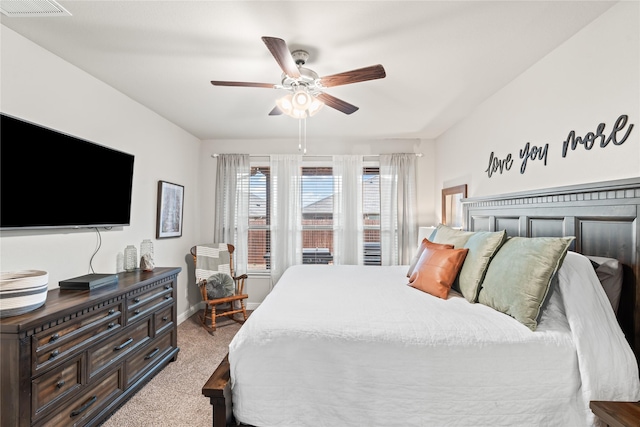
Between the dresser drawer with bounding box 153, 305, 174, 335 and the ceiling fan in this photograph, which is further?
the dresser drawer with bounding box 153, 305, 174, 335

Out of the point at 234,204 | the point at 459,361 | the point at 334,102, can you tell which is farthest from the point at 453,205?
the point at 234,204

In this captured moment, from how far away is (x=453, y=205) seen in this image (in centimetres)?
369

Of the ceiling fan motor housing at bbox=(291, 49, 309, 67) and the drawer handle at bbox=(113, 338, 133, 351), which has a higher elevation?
the ceiling fan motor housing at bbox=(291, 49, 309, 67)

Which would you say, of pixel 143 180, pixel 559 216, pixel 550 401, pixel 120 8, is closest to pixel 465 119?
pixel 559 216

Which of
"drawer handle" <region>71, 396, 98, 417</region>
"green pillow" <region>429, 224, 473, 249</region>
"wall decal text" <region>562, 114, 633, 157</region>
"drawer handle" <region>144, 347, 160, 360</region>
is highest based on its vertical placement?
Result: "wall decal text" <region>562, 114, 633, 157</region>

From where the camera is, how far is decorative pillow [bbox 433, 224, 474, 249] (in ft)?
7.55

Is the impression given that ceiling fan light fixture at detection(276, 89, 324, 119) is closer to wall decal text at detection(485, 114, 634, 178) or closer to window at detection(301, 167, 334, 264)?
wall decal text at detection(485, 114, 634, 178)

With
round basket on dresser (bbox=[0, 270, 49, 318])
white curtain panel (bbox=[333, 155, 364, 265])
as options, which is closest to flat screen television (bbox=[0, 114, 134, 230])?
round basket on dresser (bbox=[0, 270, 49, 318])

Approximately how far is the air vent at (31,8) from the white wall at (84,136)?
280 mm

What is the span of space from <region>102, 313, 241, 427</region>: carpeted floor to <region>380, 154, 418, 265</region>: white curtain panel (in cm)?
249

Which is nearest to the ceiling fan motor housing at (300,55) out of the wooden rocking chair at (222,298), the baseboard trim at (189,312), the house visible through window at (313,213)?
the house visible through window at (313,213)

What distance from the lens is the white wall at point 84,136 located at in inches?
72.4

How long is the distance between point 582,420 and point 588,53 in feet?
6.67

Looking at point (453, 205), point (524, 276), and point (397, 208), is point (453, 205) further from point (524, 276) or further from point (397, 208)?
point (524, 276)
